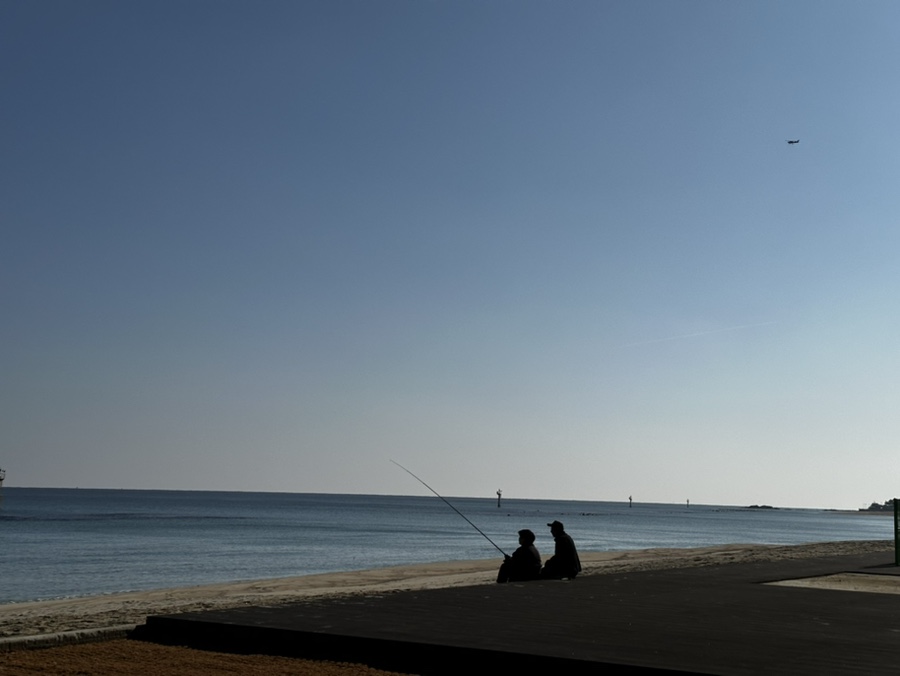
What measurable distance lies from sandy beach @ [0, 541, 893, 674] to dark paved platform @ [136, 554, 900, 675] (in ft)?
1.12

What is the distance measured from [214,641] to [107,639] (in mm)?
807

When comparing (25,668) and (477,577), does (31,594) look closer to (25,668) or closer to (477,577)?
(477,577)

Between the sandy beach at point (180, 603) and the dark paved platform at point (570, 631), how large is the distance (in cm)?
34

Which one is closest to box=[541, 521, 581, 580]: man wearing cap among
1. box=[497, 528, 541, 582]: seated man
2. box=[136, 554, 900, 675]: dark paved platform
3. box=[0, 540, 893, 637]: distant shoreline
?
box=[497, 528, 541, 582]: seated man

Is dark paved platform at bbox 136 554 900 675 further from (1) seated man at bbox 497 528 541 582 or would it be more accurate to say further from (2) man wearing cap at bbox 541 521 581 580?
(2) man wearing cap at bbox 541 521 581 580

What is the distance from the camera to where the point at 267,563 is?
32.2 m

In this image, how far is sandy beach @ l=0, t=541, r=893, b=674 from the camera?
20.0 feet

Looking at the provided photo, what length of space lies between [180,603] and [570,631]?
10.2 meters

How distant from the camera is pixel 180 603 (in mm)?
15406

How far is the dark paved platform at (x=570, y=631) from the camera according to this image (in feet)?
19.1

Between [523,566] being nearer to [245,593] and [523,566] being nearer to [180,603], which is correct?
[180,603]

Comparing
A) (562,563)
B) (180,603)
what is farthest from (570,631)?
(180,603)

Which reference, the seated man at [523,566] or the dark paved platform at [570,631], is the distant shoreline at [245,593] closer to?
the seated man at [523,566]

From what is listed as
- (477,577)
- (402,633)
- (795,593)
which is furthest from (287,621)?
(477,577)
